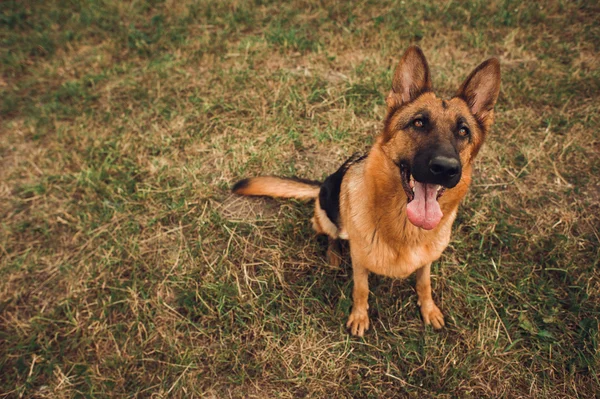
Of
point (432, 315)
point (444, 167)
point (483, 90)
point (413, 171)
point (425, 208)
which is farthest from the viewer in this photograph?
point (432, 315)

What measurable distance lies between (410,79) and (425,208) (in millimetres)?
948

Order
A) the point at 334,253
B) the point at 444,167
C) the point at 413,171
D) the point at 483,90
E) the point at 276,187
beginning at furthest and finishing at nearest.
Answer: the point at 276,187 → the point at 334,253 → the point at 483,90 → the point at 413,171 → the point at 444,167

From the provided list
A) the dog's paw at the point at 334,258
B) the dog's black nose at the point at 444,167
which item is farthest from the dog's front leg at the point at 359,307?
the dog's black nose at the point at 444,167

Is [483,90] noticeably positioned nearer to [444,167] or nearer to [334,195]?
[444,167]

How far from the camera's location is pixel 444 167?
6.25 feet

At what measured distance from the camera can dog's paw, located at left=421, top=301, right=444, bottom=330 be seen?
9.32 feet

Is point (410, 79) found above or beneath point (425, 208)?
above

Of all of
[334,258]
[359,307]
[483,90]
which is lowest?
[359,307]

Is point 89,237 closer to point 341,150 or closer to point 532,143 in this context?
point 341,150

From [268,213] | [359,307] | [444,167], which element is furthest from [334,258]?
[444,167]

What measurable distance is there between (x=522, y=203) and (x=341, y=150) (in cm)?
194

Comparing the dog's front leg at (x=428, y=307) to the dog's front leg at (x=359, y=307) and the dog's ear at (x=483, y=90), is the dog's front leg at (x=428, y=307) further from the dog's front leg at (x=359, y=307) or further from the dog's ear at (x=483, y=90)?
the dog's ear at (x=483, y=90)

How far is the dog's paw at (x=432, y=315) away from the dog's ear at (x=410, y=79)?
168cm

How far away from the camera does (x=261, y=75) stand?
481cm
